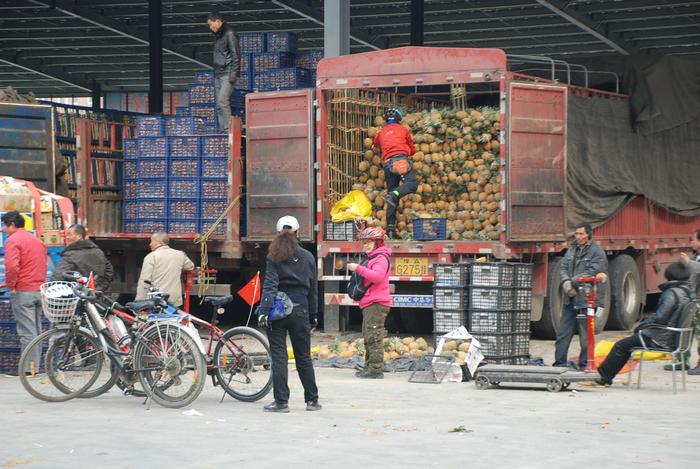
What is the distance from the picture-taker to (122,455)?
8.87m

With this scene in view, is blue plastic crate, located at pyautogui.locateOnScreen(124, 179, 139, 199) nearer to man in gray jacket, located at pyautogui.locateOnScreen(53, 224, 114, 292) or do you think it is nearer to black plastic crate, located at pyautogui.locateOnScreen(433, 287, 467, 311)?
man in gray jacket, located at pyautogui.locateOnScreen(53, 224, 114, 292)

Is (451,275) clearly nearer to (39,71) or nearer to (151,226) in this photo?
(151,226)

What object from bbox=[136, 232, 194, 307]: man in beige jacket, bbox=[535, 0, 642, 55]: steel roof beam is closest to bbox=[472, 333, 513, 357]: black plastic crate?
Answer: bbox=[136, 232, 194, 307]: man in beige jacket

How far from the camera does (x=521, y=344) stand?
14.8 metres

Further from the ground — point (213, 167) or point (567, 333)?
point (213, 167)

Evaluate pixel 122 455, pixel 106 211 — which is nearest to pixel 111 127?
pixel 106 211

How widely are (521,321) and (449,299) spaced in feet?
2.79

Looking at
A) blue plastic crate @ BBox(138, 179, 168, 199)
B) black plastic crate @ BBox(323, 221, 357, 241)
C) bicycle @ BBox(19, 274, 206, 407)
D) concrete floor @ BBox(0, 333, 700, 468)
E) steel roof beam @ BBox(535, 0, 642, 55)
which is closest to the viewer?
concrete floor @ BBox(0, 333, 700, 468)

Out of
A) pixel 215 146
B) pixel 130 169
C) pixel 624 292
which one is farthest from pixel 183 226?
pixel 624 292

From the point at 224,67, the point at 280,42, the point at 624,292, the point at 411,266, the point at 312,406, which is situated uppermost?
the point at 280,42

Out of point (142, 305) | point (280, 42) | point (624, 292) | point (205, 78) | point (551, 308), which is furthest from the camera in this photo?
point (280, 42)

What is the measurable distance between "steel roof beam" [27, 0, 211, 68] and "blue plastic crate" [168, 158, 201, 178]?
12.7 m

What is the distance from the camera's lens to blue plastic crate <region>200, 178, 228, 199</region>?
19.4 metres

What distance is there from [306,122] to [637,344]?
7.40 metres
